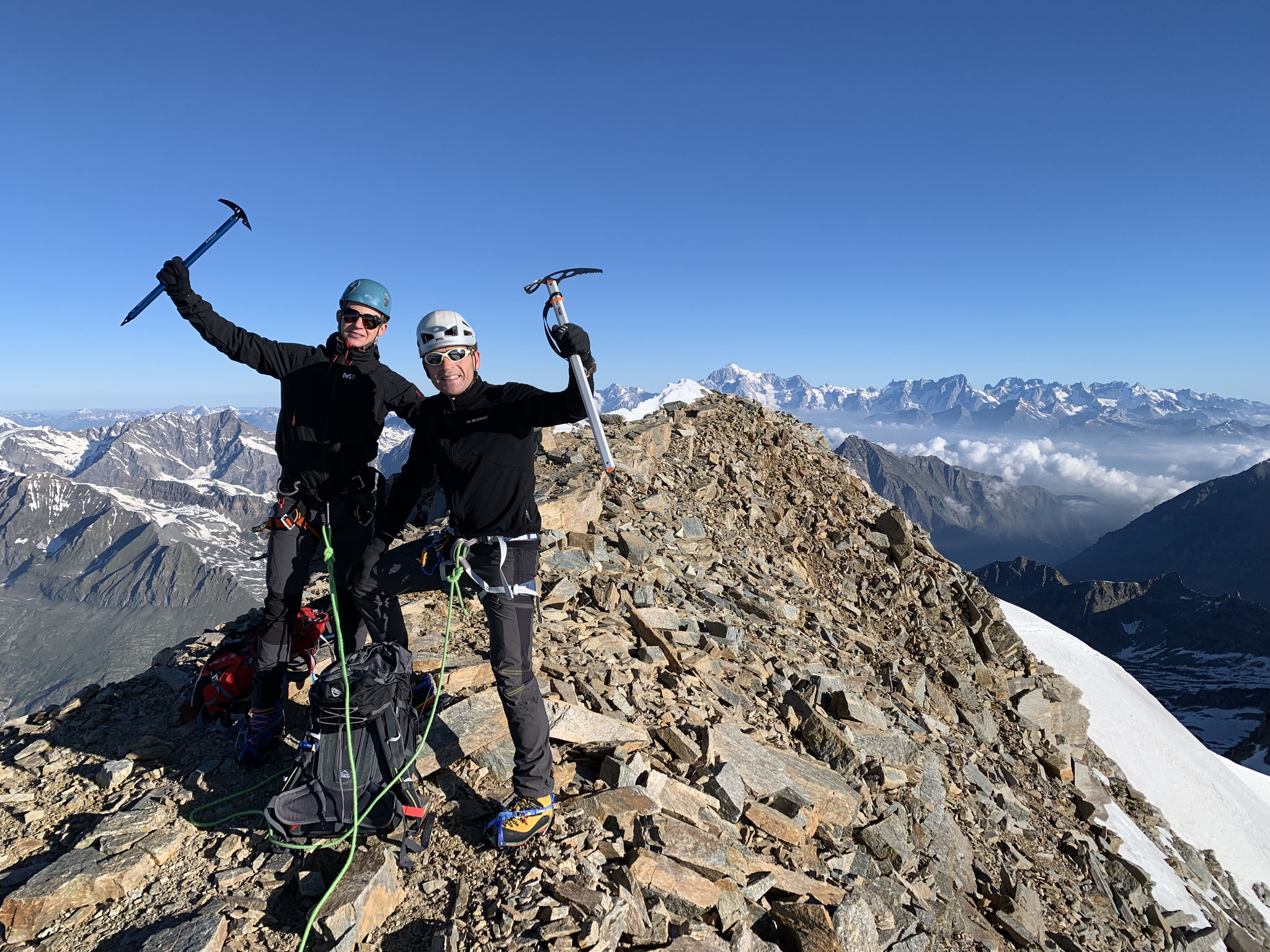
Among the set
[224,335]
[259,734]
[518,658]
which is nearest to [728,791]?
[518,658]

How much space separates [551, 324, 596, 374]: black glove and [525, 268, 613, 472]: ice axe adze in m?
0.07

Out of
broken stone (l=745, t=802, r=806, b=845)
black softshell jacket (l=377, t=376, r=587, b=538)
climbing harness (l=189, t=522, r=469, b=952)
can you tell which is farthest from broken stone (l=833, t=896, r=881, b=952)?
black softshell jacket (l=377, t=376, r=587, b=538)

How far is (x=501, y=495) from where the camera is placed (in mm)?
6449

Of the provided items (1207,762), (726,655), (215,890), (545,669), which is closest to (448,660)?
(545,669)

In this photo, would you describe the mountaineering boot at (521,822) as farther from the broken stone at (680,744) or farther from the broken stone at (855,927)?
the broken stone at (855,927)

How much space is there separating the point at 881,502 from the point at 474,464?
81.4 feet

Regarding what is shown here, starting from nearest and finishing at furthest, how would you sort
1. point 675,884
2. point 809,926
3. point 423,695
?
point 675,884 → point 809,926 → point 423,695

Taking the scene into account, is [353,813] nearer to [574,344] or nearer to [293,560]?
[293,560]

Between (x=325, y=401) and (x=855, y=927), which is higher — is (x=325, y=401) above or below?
above

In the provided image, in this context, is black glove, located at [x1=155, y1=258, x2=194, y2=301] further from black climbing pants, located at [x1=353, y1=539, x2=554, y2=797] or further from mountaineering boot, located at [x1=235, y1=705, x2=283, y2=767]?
mountaineering boot, located at [x1=235, y1=705, x2=283, y2=767]

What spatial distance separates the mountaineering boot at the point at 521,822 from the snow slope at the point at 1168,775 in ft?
57.2

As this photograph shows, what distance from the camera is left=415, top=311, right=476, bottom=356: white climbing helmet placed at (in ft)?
20.9

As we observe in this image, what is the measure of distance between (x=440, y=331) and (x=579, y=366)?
1597mm

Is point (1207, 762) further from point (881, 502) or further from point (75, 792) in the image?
point (75, 792)
